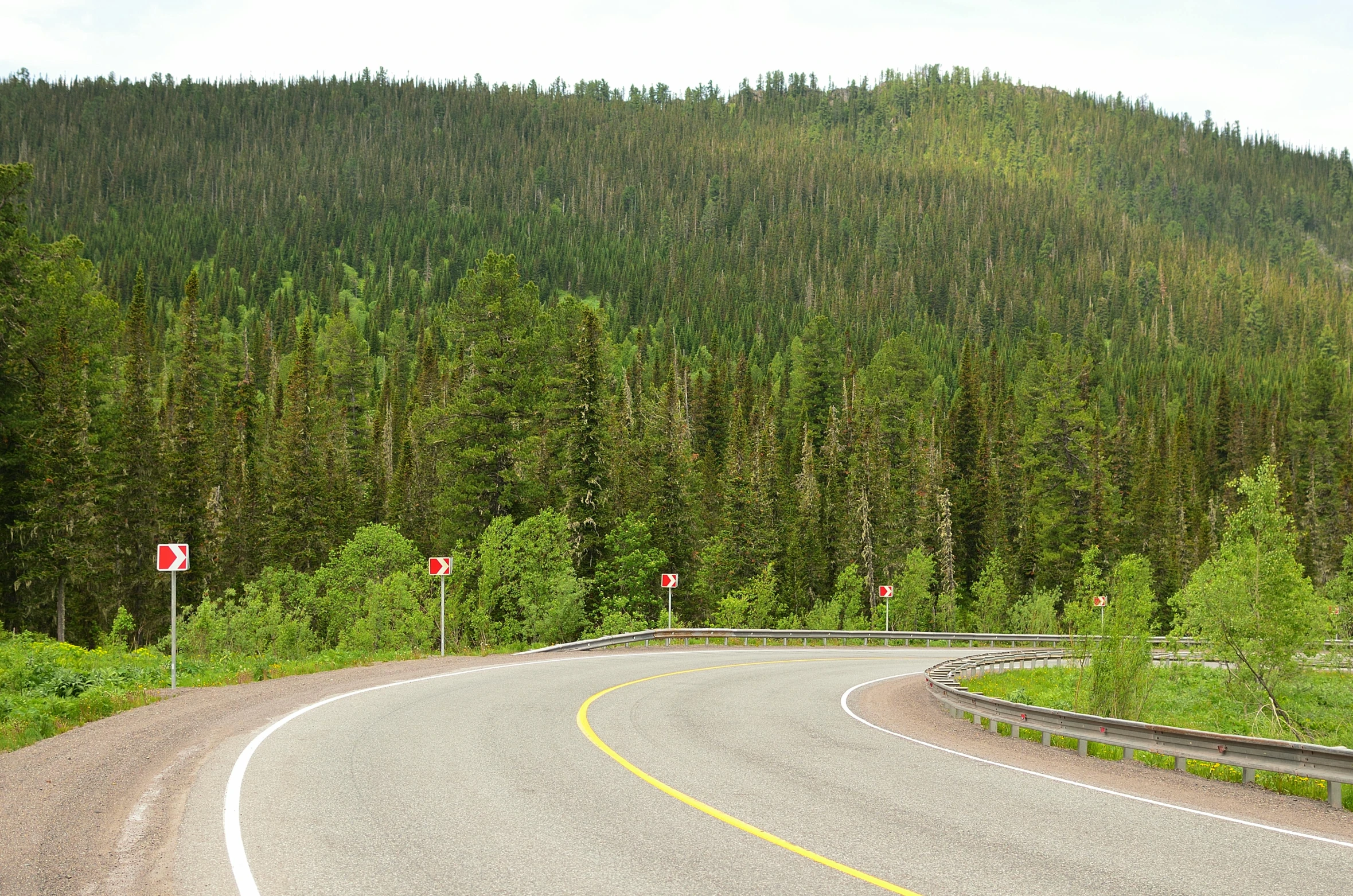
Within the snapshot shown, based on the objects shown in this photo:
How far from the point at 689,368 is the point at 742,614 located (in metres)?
71.5

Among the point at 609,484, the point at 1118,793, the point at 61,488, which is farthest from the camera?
the point at 609,484

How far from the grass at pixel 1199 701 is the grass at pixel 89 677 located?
50.7ft

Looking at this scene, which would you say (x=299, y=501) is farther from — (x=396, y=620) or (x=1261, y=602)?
(x=1261, y=602)

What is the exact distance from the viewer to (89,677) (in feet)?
59.4

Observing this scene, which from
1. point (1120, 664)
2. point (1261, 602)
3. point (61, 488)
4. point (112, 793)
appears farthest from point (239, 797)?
point (61, 488)

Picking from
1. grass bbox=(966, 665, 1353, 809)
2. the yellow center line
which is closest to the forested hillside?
grass bbox=(966, 665, 1353, 809)

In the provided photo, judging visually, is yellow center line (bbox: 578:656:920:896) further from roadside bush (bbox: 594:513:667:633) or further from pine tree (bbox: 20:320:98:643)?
pine tree (bbox: 20:320:98:643)

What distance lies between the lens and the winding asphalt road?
274 inches

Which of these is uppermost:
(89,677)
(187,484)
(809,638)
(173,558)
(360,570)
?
(187,484)

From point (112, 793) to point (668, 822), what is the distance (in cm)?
576

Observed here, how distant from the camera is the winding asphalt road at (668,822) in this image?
6953 millimetres

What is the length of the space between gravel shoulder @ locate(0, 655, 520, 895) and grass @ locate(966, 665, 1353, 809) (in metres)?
12.7

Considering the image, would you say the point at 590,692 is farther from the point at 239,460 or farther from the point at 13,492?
the point at 239,460

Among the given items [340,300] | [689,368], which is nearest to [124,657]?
[689,368]
